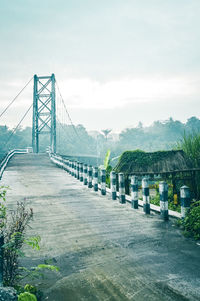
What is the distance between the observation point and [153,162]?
14695 mm

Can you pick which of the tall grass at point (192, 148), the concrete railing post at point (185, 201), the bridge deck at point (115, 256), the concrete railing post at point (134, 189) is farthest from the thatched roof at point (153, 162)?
the concrete railing post at point (185, 201)

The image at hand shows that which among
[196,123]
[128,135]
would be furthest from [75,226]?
[128,135]

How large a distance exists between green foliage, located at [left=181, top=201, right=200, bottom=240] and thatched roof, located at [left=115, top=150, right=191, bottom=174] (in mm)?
8394

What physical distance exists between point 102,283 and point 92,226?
252 centimetres

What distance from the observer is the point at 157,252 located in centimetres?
415

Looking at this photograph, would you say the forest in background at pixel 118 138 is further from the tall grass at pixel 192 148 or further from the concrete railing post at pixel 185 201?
the concrete railing post at pixel 185 201

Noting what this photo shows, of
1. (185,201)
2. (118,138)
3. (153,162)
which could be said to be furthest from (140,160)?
(118,138)

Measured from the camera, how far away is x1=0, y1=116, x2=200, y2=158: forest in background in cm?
9881

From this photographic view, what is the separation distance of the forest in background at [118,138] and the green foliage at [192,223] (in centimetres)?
8613

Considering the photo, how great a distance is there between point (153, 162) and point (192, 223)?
9622mm

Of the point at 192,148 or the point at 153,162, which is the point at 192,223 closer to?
the point at 192,148

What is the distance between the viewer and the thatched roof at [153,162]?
45.4 ft

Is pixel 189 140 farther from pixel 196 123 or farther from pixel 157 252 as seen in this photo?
pixel 196 123

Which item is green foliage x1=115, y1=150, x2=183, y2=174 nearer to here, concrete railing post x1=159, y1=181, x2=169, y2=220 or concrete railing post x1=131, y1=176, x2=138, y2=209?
concrete railing post x1=131, y1=176, x2=138, y2=209
